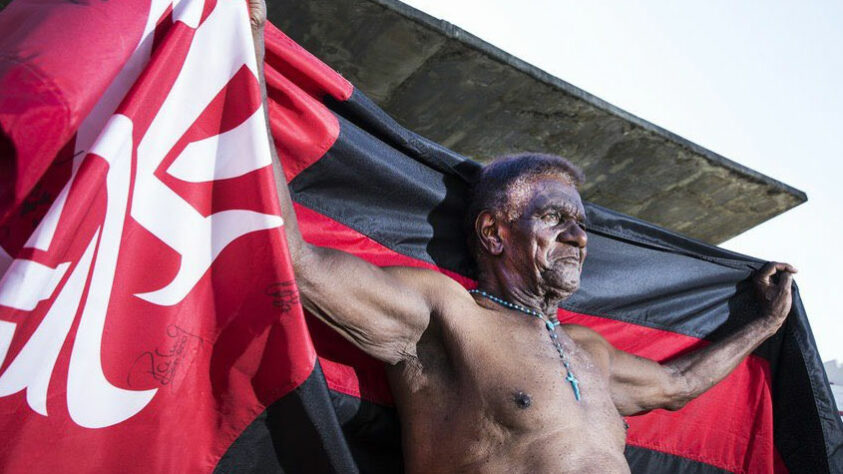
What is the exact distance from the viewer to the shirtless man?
2184 mm

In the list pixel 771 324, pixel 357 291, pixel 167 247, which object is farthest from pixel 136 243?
pixel 771 324

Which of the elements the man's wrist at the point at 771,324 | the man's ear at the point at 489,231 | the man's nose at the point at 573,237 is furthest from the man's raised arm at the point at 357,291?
the man's wrist at the point at 771,324

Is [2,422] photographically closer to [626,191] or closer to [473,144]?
[473,144]

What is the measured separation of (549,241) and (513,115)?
110 cm

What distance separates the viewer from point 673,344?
342cm

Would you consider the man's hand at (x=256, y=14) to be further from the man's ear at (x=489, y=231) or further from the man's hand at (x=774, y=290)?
the man's hand at (x=774, y=290)

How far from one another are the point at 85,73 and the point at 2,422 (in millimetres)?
797

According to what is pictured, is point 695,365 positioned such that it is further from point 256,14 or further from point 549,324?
point 256,14

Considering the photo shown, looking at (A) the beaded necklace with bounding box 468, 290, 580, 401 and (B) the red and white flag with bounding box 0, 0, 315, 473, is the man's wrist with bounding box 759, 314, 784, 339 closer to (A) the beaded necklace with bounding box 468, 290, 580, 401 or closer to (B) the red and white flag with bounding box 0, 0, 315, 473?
(A) the beaded necklace with bounding box 468, 290, 580, 401

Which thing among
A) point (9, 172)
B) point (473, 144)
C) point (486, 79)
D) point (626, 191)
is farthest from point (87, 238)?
point (626, 191)

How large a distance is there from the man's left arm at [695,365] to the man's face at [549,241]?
479 millimetres

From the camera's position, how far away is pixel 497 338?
97.7 inches

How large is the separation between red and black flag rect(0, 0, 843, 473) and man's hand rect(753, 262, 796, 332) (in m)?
1.94

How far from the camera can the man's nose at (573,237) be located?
2.79m
